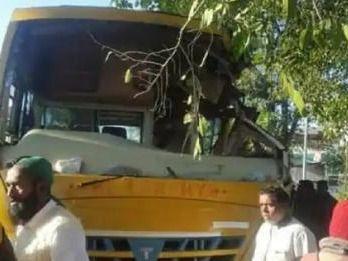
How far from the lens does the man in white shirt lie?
5.30m

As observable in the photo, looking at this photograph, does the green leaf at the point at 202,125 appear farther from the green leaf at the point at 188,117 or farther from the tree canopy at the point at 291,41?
the tree canopy at the point at 291,41

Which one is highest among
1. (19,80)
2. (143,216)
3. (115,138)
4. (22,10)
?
(22,10)

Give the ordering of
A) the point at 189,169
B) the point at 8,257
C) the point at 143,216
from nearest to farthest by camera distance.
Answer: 1. the point at 8,257
2. the point at 143,216
3. the point at 189,169

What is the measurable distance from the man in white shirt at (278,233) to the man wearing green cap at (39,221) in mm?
1922

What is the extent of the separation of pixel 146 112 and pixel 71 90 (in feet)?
2.03

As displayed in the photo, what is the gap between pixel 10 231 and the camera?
4.62 m

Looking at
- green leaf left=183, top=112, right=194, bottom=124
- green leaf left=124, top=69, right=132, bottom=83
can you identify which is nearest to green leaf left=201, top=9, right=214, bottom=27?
green leaf left=124, top=69, right=132, bottom=83

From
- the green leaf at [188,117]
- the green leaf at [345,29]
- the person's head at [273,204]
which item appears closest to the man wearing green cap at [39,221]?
the green leaf at [345,29]

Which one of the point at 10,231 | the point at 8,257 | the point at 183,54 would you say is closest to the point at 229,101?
the point at 183,54

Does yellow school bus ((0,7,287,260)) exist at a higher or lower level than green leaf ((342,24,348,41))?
lower

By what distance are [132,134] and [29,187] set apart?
2528 mm

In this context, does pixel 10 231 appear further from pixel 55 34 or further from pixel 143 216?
pixel 55 34

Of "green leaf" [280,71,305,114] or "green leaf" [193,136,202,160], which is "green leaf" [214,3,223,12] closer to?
"green leaf" [280,71,305,114]

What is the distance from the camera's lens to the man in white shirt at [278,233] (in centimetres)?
530
